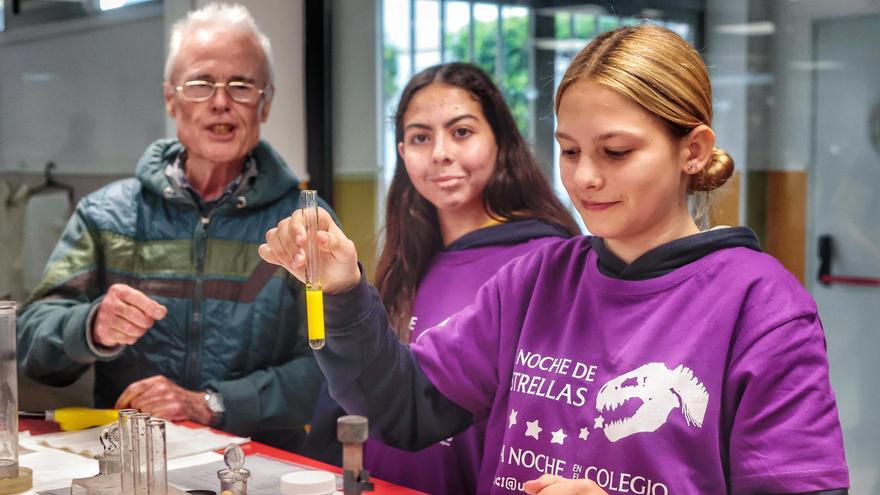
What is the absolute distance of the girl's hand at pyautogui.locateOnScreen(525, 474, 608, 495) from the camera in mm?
1150

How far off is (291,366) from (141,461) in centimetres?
85

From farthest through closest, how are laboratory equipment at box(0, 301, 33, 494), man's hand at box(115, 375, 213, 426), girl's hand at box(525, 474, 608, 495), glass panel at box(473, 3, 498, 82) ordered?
glass panel at box(473, 3, 498, 82) → man's hand at box(115, 375, 213, 426) → laboratory equipment at box(0, 301, 33, 494) → girl's hand at box(525, 474, 608, 495)

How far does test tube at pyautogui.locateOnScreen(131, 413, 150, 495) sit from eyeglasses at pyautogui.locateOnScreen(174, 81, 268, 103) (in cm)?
110

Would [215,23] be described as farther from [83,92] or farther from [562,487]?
[83,92]

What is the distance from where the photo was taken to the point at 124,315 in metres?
1.81

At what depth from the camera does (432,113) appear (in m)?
2.07

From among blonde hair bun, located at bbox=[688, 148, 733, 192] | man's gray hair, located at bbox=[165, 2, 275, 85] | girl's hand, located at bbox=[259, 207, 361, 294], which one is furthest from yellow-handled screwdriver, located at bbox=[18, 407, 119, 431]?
blonde hair bun, located at bbox=[688, 148, 733, 192]

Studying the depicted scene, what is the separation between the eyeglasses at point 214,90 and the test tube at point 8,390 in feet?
2.68

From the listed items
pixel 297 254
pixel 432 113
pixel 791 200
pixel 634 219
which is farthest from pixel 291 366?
pixel 791 200

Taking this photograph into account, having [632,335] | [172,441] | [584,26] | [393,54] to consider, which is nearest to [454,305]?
[172,441]

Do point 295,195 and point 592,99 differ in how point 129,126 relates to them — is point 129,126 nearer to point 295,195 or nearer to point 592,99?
point 295,195

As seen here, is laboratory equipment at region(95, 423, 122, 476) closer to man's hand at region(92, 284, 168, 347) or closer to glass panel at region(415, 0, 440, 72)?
man's hand at region(92, 284, 168, 347)

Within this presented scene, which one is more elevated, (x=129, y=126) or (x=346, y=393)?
(x=129, y=126)

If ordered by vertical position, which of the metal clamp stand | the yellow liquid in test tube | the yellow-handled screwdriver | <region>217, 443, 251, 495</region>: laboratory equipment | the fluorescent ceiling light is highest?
the fluorescent ceiling light
